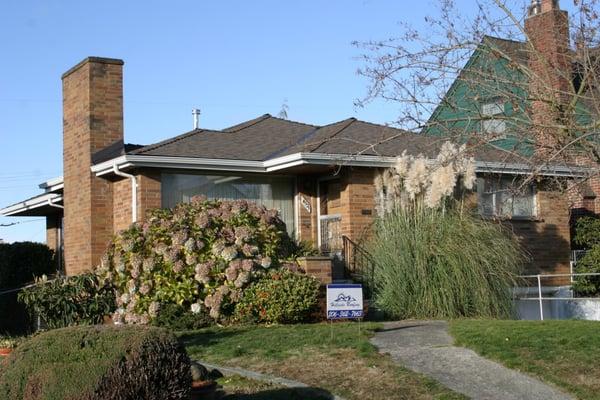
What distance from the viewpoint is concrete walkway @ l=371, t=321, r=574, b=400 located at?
27.7 feet

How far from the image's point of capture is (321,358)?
9688 millimetres

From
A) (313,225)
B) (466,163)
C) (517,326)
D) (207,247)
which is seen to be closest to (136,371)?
(517,326)

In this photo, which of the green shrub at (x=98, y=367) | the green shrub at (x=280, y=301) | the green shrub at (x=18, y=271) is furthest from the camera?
the green shrub at (x=18, y=271)

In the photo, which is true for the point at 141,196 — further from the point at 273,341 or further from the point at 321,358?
the point at 321,358

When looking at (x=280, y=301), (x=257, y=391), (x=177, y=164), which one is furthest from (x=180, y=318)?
(x=257, y=391)

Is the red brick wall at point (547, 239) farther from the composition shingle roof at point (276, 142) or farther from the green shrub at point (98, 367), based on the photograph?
the green shrub at point (98, 367)

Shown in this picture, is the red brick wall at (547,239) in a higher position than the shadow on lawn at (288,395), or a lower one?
higher

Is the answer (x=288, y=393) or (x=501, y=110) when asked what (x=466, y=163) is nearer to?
(x=501, y=110)

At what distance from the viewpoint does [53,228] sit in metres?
23.5

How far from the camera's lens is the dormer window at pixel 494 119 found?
9.23 meters

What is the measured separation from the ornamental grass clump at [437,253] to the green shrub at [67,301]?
176 inches

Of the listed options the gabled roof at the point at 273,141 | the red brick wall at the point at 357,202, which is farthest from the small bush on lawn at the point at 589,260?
the red brick wall at the point at 357,202

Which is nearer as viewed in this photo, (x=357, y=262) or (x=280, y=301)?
(x=280, y=301)

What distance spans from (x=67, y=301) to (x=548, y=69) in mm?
7524
